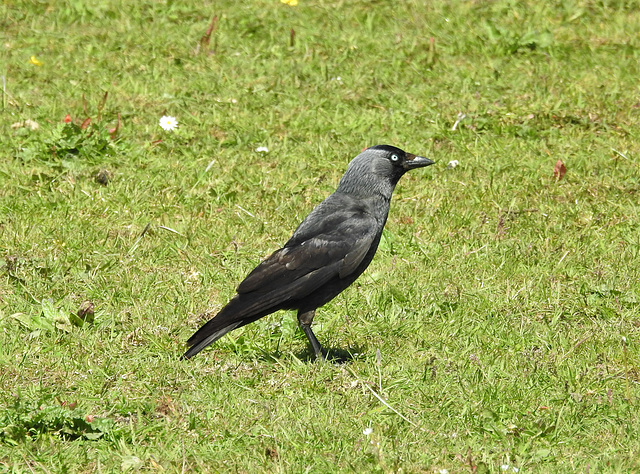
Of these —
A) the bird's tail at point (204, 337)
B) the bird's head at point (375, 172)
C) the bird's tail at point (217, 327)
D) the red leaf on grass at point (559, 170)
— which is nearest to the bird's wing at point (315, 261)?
the bird's tail at point (217, 327)

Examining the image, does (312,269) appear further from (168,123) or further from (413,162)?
(168,123)

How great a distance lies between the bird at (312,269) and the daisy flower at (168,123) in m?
3.04

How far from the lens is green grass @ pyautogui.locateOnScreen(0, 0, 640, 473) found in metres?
4.58

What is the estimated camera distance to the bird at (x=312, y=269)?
5188 millimetres

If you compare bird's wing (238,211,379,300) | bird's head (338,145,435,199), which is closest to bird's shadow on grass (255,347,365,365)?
bird's wing (238,211,379,300)

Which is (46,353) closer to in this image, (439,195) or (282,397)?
(282,397)

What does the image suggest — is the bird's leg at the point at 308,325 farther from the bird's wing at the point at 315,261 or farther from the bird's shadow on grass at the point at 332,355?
the bird's wing at the point at 315,261

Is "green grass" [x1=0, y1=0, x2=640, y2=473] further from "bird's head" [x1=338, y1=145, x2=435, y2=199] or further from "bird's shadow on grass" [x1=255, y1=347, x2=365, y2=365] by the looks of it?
"bird's head" [x1=338, y1=145, x2=435, y2=199]

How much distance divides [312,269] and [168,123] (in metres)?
3.50

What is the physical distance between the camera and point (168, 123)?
848 centimetres

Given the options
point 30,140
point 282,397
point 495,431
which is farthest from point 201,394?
point 30,140

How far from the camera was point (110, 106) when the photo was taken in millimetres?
8789

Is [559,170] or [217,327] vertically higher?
[217,327]

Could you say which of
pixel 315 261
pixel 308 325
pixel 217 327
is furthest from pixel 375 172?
pixel 217 327
